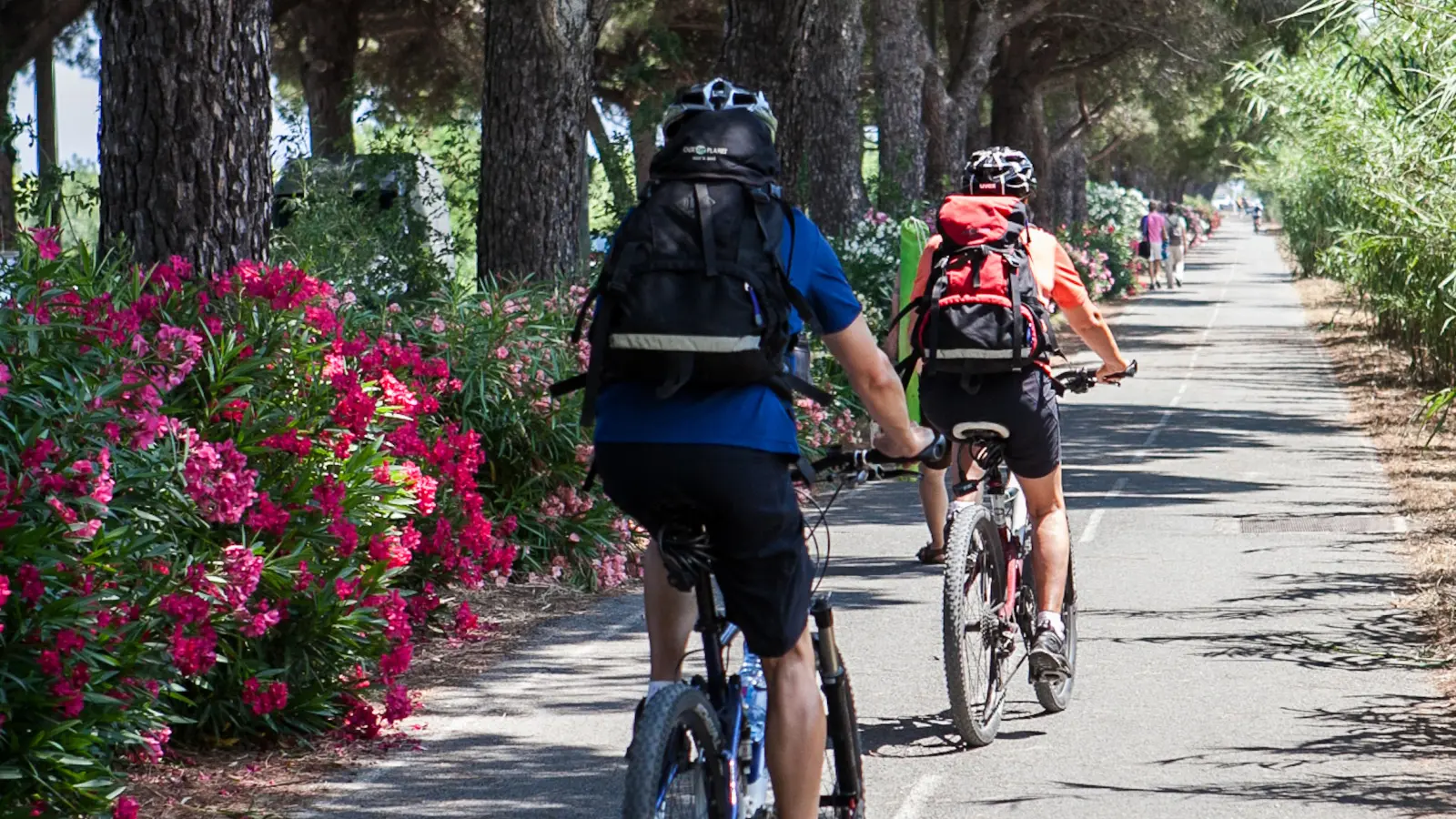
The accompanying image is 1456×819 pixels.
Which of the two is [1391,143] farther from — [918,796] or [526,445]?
[918,796]

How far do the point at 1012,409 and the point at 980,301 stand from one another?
15.2 inches

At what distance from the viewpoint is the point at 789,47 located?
56.9 feet

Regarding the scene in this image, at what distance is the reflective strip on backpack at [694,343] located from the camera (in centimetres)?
395

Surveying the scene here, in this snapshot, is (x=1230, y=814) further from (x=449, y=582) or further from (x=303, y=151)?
(x=303, y=151)

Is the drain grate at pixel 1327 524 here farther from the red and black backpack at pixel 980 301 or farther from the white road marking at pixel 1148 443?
the red and black backpack at pixel 980 301

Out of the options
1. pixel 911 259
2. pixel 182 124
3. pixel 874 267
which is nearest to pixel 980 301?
pixel 182 124

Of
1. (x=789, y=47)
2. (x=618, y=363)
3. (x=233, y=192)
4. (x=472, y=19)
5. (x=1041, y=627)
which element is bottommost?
(x=1041, y=627)

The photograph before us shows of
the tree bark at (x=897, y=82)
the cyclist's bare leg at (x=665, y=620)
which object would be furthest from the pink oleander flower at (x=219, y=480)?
the tree bark at (x=897, y=82)

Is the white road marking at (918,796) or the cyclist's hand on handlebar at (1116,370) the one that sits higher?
the cyclist's hand on handlebar at (1116,370)

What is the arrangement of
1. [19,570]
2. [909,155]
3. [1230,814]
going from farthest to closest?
[909,155] < [1230,814] < [19,570]

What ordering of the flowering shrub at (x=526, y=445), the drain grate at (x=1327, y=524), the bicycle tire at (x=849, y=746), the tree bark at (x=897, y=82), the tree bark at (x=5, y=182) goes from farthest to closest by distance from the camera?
the tree bark at (x=897, y=82) < the tree bark at (x=5, y=182) < the drain grate at (x=1327, y=524) < the flowering shrub at (x=526, y=445) < the bicycle tire at (x=849, y=746)

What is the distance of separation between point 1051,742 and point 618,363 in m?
3.30

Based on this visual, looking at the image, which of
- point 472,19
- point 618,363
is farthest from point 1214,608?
point 472,19

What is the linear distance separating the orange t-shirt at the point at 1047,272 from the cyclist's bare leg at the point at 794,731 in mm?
2779
